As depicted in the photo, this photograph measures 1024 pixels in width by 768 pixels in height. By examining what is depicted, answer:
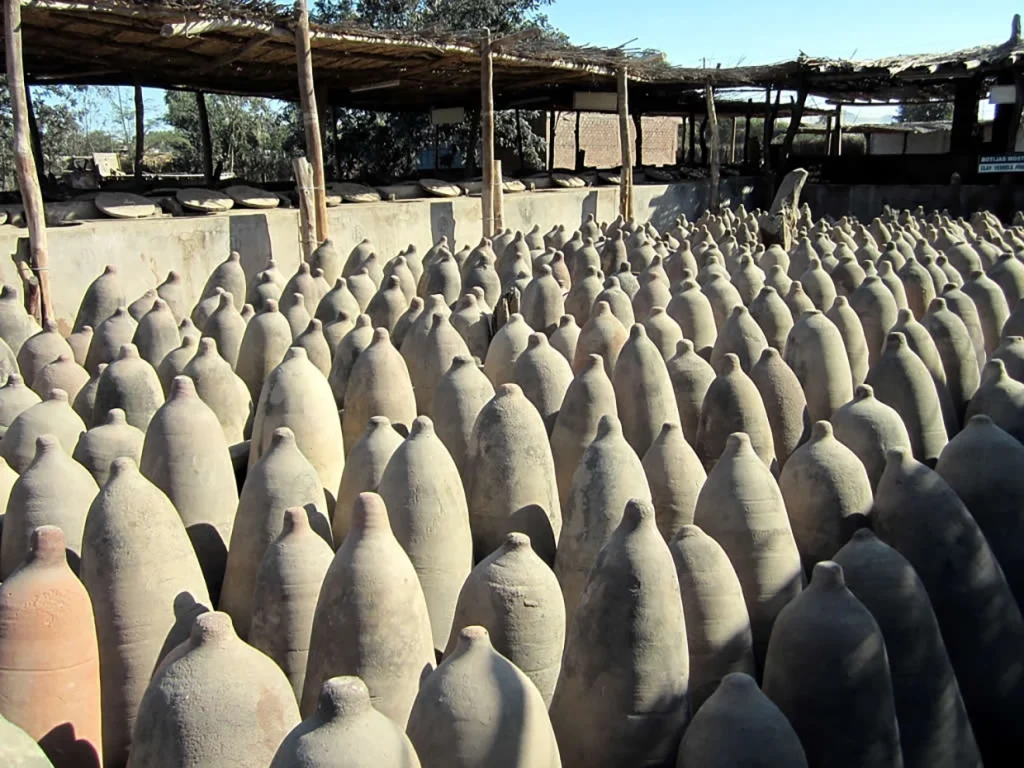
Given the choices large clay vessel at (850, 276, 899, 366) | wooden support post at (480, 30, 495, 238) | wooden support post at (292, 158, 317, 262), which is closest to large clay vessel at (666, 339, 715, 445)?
large clay vessel at (850, 276, 899, 366)

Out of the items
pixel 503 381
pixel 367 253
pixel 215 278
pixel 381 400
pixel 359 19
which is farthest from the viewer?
pixel 359 19

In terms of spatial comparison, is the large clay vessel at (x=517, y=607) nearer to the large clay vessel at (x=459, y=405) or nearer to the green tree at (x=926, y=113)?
the large clay vessel at (x=459, y=405)

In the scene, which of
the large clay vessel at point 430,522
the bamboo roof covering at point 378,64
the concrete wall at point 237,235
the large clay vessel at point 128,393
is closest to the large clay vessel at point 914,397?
the large clay vessel at point 430,522

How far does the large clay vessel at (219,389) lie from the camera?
358 cm

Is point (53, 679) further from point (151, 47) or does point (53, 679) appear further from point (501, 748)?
point (151, 47)

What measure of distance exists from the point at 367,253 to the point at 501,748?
5085 mm

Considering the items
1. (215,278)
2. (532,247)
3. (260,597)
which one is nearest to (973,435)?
(260,597)

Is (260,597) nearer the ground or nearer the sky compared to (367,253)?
nearer the ground

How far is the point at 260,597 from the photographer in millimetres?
2125

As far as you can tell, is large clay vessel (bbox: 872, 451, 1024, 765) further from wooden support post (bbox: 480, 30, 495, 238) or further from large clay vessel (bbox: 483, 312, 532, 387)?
wooden support post (bbox: 480, 30, 495, 238)

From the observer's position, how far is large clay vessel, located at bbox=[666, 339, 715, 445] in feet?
11.7

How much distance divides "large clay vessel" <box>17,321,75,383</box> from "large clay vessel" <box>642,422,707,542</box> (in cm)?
255

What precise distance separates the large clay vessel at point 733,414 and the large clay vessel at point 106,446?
6.06 feet

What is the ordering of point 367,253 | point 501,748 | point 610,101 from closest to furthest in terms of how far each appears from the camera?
point 501,748, point 367,253, point 610,101
